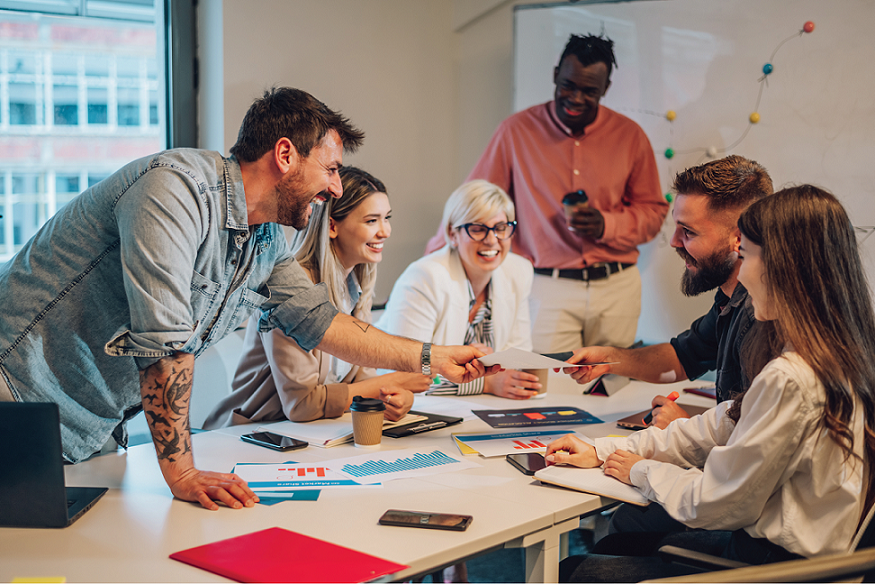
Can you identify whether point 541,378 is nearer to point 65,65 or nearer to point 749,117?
point 749,117

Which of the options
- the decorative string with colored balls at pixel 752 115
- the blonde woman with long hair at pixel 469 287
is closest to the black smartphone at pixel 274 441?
the blonde woman with long hair at pixel 469 287

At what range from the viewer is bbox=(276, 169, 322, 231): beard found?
174cm

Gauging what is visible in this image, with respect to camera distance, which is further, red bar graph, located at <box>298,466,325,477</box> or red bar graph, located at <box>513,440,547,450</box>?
red bar graph, located at <box>513,440,547,450</box>

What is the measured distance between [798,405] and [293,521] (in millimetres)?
938

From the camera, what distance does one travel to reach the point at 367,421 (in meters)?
1.87

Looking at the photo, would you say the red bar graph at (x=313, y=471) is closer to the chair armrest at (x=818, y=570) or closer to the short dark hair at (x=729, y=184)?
the chair armrest at (x=818, y=570)

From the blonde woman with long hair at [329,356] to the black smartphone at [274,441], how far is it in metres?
0.18

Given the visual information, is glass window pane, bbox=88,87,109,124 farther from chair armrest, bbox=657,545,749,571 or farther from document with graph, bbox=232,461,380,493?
chair armrest, bbox=657,545,749,571

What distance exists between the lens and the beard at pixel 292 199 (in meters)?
1.74

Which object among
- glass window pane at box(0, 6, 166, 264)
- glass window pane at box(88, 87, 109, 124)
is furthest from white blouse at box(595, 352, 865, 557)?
glass window pane at box(88, 87, 109, 124)

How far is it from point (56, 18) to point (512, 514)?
295 cm

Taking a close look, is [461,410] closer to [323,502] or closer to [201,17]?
[323,502]

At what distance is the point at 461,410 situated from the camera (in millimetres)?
2311

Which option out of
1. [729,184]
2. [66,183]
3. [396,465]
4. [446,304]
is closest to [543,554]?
[396,465]
